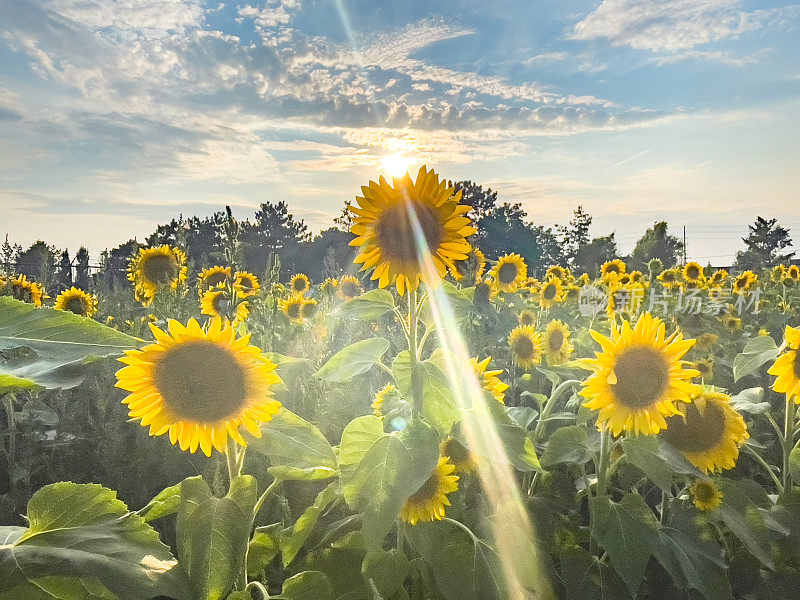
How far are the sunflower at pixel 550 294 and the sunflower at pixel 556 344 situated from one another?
1914mm

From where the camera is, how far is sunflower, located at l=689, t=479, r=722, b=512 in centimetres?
181

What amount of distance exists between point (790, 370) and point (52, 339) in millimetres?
2171

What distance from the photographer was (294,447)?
1.28m

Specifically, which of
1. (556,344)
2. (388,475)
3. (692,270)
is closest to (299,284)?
(556,344)

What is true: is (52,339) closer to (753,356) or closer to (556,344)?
(753,356)

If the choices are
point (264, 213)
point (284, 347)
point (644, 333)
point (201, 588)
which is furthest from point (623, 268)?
point (264, 213)

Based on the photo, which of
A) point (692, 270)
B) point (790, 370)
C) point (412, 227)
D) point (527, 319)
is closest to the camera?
point (412, 227)

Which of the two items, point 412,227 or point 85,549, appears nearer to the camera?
point 85,549

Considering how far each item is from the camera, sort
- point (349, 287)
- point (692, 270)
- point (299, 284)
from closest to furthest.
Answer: point (349, 287) → point (299, 284) → point (692, 270)

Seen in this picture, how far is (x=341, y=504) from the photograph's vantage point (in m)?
1.95

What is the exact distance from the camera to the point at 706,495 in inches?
72.3

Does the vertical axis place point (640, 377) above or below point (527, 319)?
above

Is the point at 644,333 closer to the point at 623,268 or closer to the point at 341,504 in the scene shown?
the point at 341,504

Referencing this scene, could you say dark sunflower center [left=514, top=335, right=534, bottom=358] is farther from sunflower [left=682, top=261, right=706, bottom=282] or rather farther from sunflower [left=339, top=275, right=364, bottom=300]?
sunflower [left=682, top=261, right=706, bottom=282]
